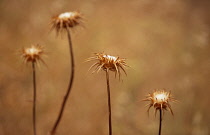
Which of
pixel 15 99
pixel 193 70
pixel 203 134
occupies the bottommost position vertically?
pixel 203 134

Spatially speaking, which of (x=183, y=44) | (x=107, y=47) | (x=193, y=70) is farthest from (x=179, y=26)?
(x=107, y=47)

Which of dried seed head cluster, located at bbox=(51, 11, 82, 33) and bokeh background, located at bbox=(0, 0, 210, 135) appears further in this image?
bokeh background, located at bbox=(0, 0, 210, 135)

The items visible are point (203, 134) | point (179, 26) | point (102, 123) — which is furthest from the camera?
point (179, 26)

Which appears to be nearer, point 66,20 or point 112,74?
point 66,20

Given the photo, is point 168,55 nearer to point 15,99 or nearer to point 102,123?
point 102,123

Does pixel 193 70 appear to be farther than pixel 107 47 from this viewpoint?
No

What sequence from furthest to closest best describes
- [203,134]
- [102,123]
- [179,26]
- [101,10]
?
[101,10]
[179,26]
[102,123]
[203,134]

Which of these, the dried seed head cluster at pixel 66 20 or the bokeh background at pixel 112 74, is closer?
the dried seed head cluster at pixel 66 20

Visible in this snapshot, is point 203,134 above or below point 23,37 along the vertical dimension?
below
